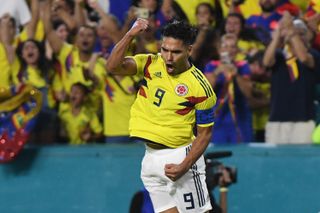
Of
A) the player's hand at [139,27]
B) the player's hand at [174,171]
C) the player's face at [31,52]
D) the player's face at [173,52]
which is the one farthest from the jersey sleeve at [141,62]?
the player's face at [31,52]

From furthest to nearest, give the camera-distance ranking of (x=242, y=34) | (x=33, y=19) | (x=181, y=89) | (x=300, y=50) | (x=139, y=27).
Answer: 1. (x=33, y=19)
2. (x=242, y=34)
3. (x=300, y=50)
4. (x=181, y=89)
5. (x=139, y=27)

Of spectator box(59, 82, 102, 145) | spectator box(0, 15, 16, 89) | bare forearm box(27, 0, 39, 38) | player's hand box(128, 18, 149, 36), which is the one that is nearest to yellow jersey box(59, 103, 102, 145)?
spectator box(59, 82, 102, 145)

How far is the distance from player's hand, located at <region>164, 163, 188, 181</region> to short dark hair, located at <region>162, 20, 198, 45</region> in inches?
38.9

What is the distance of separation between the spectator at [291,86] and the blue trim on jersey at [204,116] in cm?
286

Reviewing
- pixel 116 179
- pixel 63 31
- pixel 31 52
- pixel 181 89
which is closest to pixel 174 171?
pixel 181 89

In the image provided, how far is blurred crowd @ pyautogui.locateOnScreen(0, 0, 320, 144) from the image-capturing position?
10.6 meters

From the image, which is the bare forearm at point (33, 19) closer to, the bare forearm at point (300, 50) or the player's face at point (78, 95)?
the player's face at point (78, 95)

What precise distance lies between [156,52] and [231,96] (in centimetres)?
101

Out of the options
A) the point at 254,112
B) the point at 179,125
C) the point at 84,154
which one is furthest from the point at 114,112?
the point at 179,125

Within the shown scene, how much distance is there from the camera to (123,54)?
25.2 ft

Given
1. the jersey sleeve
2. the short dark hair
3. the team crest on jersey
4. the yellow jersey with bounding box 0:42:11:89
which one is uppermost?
the short dark hair

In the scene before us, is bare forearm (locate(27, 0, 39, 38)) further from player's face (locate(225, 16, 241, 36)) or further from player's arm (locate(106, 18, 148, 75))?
player's arm (locate(106, 18, 148, 75))

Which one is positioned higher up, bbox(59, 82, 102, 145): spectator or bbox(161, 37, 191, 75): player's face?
bbox(161, 37, 191, 75): player's face

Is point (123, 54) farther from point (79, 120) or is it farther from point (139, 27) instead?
point (79, 120)
